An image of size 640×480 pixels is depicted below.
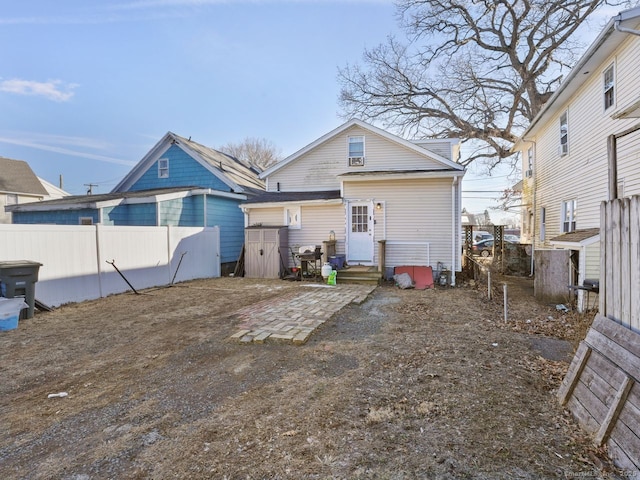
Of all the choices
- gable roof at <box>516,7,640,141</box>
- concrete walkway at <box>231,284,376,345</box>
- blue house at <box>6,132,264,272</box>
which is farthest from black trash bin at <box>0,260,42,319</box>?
gable roof at <box>516,7,640,141</box>

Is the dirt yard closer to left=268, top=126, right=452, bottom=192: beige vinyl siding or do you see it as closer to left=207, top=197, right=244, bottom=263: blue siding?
left=268, top=126, right=452, bottom=192: beige vinyl siding

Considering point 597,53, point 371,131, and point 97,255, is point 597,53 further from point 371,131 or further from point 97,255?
point 97,255

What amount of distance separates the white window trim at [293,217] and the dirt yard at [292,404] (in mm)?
6822

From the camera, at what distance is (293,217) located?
12.5 m

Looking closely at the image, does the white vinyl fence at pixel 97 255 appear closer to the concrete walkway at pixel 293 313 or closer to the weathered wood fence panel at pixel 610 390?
the concrete walkway at pixel 293 313

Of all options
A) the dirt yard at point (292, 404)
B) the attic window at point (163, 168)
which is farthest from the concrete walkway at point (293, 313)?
the attic window at point (163, 168)

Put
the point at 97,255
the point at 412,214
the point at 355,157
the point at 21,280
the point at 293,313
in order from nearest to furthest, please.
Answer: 1. the point at 21,280
2. the point at 293,313
3. the point at 97,255
4. the point at 412,214
5. the point at 355,157

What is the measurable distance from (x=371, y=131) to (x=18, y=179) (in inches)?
1004

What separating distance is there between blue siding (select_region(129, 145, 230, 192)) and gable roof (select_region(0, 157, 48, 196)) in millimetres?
12468

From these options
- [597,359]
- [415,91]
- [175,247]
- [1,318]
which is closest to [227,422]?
[597,359]

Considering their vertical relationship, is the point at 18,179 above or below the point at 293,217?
above

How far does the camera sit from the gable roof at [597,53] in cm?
654

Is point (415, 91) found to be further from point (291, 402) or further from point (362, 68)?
point (291, 402)

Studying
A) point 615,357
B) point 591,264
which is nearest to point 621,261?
point 615,357
